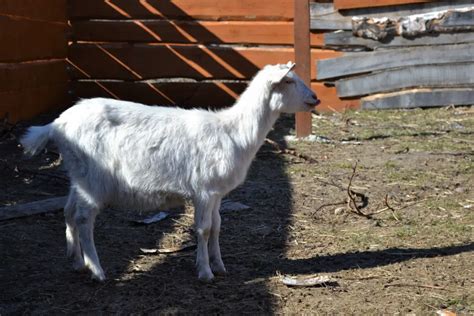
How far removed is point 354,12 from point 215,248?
660cm

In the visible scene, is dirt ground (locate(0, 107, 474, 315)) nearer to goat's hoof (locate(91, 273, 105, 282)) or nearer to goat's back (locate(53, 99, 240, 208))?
goat's hoof (locate(91, 273, 105, 282))

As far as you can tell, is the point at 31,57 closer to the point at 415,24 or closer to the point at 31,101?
the point at 31,101

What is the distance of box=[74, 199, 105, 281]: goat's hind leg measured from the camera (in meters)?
4.99

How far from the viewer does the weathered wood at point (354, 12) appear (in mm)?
10859

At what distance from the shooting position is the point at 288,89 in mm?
5434

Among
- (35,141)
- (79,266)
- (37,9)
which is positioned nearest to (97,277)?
(79,266)

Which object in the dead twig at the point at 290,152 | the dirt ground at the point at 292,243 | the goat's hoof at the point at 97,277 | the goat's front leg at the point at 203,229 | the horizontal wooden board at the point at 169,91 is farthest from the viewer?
the horizontal wooden board at the point at 169,91

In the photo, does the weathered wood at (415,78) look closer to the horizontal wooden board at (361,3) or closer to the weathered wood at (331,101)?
the weathered wood at (331,101)

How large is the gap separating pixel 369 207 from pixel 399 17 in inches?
194

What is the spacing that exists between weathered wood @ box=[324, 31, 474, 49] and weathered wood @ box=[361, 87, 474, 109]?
0.63 m

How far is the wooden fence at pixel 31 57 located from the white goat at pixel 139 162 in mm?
4469

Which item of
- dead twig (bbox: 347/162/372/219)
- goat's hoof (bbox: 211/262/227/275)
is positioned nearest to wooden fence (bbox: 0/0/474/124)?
dead twig (bbox: 347/162/372/219)

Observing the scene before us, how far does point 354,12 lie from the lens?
11.2 meters

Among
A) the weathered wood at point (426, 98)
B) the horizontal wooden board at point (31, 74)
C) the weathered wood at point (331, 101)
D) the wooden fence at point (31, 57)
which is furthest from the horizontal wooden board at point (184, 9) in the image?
the weathered wood at point (426, 98)
